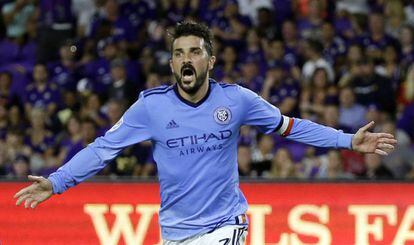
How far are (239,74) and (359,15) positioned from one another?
6.31ft

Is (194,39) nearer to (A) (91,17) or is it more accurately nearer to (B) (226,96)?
(B) (226,96)

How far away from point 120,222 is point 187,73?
2.82 m

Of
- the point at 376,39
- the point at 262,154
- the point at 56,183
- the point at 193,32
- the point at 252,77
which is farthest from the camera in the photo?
the point at 376,39

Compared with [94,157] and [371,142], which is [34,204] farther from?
[371,142]

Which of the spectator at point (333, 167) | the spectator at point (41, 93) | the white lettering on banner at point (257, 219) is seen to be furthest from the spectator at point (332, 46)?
the white lettering on banner at point (257, 219)

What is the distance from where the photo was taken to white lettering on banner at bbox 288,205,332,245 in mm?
8938

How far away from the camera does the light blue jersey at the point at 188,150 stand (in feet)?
21.2

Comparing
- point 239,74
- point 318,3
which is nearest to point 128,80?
point 239,74

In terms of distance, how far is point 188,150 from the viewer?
6.47 meters

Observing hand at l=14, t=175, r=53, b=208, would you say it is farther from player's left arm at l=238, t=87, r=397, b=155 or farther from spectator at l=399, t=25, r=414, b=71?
spectator at l=399, t=25, r=414, b=71

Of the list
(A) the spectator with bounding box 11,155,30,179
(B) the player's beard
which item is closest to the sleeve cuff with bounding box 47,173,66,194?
(B) the player's beard

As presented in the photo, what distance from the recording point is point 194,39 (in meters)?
6.49

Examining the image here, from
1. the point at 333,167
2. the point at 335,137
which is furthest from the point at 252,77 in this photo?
the point at 335,137

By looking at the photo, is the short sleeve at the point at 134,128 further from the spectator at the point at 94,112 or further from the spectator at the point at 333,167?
the spectator at the point at 94,112
